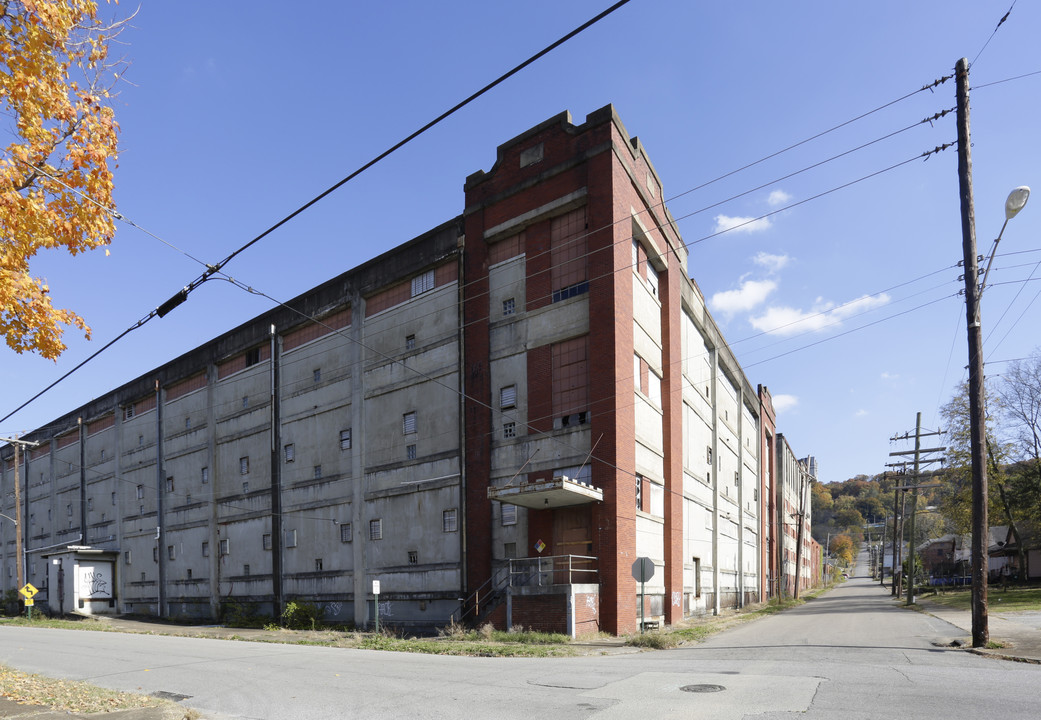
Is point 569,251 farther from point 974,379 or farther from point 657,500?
point 974,379

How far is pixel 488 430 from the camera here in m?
29.0

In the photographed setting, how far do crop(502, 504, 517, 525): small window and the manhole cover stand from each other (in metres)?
16.1

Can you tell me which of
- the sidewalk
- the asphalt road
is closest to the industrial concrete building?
the asphalt road

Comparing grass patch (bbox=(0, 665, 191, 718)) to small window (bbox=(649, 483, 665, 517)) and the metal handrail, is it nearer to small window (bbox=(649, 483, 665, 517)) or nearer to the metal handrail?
the metal handrail

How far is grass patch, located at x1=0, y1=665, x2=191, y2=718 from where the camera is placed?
10.5 metres

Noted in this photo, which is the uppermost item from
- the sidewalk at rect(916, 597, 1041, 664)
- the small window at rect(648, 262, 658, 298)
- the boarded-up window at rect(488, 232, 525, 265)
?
the boarded-up window at rect(488, 232, 525, 265)

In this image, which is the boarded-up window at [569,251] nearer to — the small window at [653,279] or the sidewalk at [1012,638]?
the small window at [653,279]

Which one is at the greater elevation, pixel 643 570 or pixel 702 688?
pixel 702 688

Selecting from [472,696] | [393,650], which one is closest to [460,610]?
[393,650]

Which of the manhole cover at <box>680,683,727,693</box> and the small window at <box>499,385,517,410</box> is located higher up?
the small window at <box>499,385,517,410</box>

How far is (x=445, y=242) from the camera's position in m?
32.2

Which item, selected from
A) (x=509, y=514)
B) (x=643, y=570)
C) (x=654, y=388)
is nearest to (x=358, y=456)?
(x=509, y=514)

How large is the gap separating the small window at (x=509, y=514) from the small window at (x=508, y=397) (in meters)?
3.87

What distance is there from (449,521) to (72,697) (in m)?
19.1
